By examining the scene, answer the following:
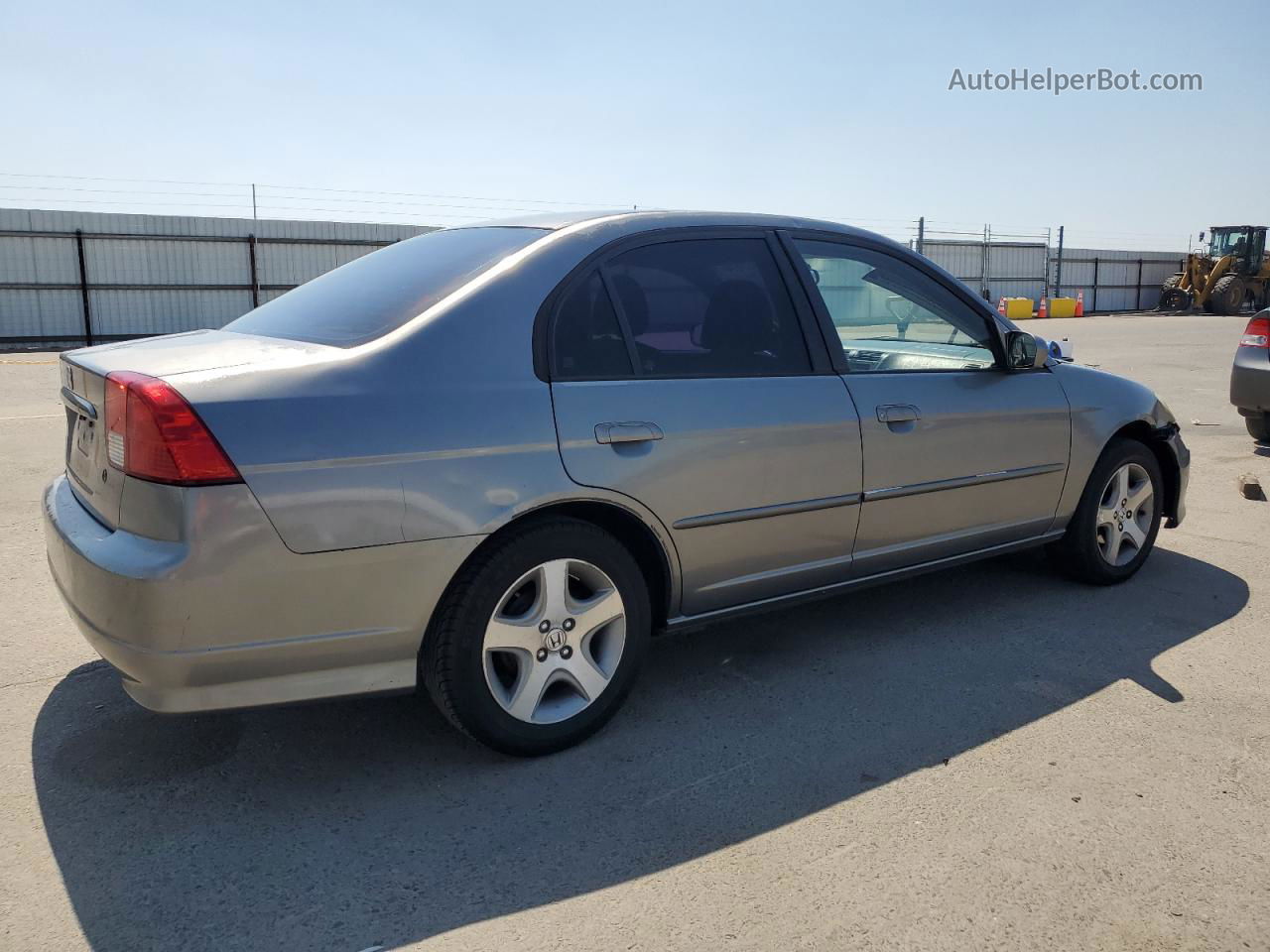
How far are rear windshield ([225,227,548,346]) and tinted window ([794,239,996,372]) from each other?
1.26m

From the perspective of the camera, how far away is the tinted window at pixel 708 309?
314 cm

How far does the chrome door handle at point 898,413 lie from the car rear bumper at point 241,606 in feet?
5.11

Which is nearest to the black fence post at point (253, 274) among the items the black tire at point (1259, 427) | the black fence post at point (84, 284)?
the black fence post at point (84, 284)

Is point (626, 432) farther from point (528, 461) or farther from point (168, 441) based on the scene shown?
point (168, 441)

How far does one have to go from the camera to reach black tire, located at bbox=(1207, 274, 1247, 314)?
31688 mm

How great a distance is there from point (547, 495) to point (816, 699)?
121cm

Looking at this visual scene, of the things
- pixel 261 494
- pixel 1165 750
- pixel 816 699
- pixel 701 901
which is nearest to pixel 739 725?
pixel 816 699

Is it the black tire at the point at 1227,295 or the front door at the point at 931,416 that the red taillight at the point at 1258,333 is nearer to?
the front door at the point at 931,416

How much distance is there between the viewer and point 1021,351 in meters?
4.05

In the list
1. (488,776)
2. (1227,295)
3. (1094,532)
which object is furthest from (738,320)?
(1227,295)

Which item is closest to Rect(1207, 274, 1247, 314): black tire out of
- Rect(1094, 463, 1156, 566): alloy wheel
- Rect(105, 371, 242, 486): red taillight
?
Rect(1094, 463, 1156, 566): alloy wheel

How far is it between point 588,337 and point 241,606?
1.20 meters

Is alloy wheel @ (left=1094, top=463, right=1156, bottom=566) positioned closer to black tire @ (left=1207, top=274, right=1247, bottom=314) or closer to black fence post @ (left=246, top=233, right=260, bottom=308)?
black fence post @ (left=246, top=233, right=260, bottom=308)

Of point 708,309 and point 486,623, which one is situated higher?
point 708,309
